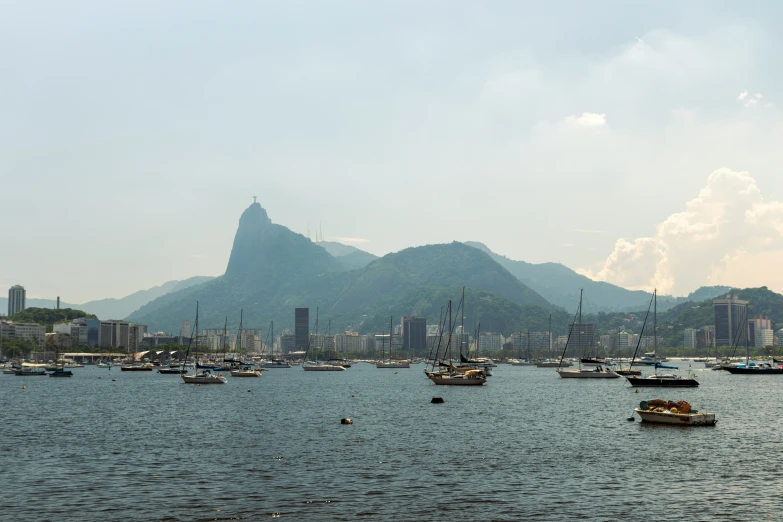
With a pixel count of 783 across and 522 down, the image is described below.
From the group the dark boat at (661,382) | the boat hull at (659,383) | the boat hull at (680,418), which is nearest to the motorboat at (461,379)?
the boat hull at (659,383)

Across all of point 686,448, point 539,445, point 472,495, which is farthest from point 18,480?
point 686,448

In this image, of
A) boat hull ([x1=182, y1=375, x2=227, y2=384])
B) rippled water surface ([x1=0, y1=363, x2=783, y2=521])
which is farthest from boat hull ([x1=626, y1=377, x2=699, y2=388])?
boat hull ([x1=182, y1=375, x2=227, y2=384])

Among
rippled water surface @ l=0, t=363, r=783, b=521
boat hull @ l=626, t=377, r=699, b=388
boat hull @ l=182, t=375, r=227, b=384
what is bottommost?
boat hull @ l=182, t=375, r=227, b=384

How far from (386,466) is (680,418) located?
120 ft

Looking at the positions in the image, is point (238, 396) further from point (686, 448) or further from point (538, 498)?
point (538, 498)

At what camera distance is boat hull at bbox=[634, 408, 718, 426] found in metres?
76.2

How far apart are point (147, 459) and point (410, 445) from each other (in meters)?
21.1

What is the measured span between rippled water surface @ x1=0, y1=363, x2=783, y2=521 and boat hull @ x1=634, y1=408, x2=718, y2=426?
52.5 inches

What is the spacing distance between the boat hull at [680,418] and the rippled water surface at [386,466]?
133 cm

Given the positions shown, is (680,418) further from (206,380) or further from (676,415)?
(206,380)

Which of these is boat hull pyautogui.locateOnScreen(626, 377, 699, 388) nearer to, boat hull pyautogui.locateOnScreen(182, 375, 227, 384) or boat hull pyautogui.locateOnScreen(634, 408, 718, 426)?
boat hull pyautogui.locateOnScreen(634, 408, 718, 426)

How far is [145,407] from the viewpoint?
11075 centimetres

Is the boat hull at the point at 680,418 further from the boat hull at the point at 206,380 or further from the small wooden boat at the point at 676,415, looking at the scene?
the boat hull at the point at 206,380

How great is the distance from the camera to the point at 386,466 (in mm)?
53844
